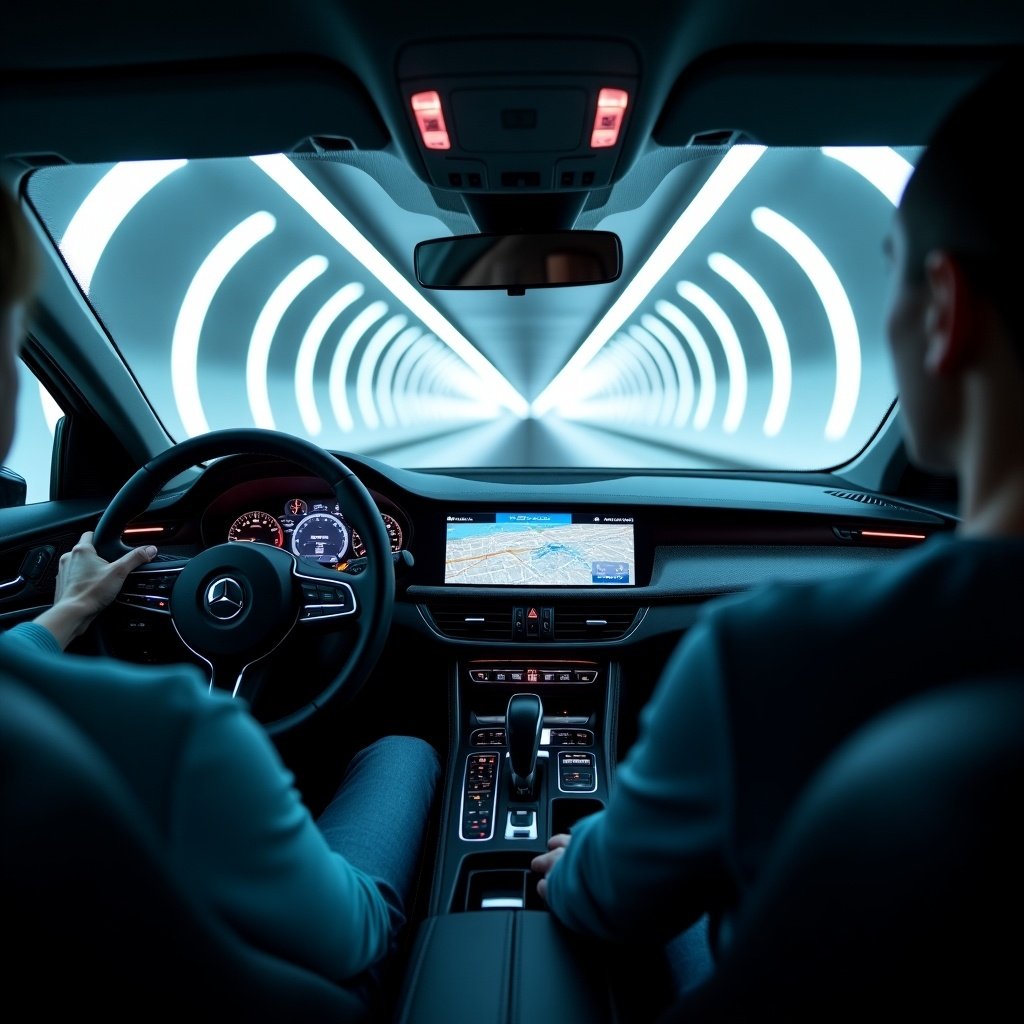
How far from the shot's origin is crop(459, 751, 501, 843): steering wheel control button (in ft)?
8.94

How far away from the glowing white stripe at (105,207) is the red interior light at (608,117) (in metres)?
3.51

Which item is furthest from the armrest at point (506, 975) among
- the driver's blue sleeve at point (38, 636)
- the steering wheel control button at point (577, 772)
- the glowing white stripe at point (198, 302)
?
the glowing white stripe at point (198, 302)

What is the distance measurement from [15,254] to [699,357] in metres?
14.7

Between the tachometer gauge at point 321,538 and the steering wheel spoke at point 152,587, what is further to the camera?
the tachometer gauge at point 321,538

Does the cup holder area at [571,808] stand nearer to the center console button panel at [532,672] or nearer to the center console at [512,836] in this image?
the center console at [512,836]

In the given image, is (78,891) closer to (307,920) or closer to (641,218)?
(307,920)

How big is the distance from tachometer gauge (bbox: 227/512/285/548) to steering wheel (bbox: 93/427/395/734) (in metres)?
0.78

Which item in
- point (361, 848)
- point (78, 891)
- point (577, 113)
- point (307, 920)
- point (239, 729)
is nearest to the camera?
point (78, 891)

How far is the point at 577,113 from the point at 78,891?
236cm

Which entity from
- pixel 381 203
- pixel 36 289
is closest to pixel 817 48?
pixel 36 289

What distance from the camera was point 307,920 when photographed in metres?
1.28

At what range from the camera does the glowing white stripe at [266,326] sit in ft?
30.0

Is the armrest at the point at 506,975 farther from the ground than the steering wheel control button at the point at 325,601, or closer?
closer

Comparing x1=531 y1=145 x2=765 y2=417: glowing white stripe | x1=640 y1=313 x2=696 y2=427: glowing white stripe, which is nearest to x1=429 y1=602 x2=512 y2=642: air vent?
x1=531 y1=145 x2=765 y2=417: glowing white stripe
